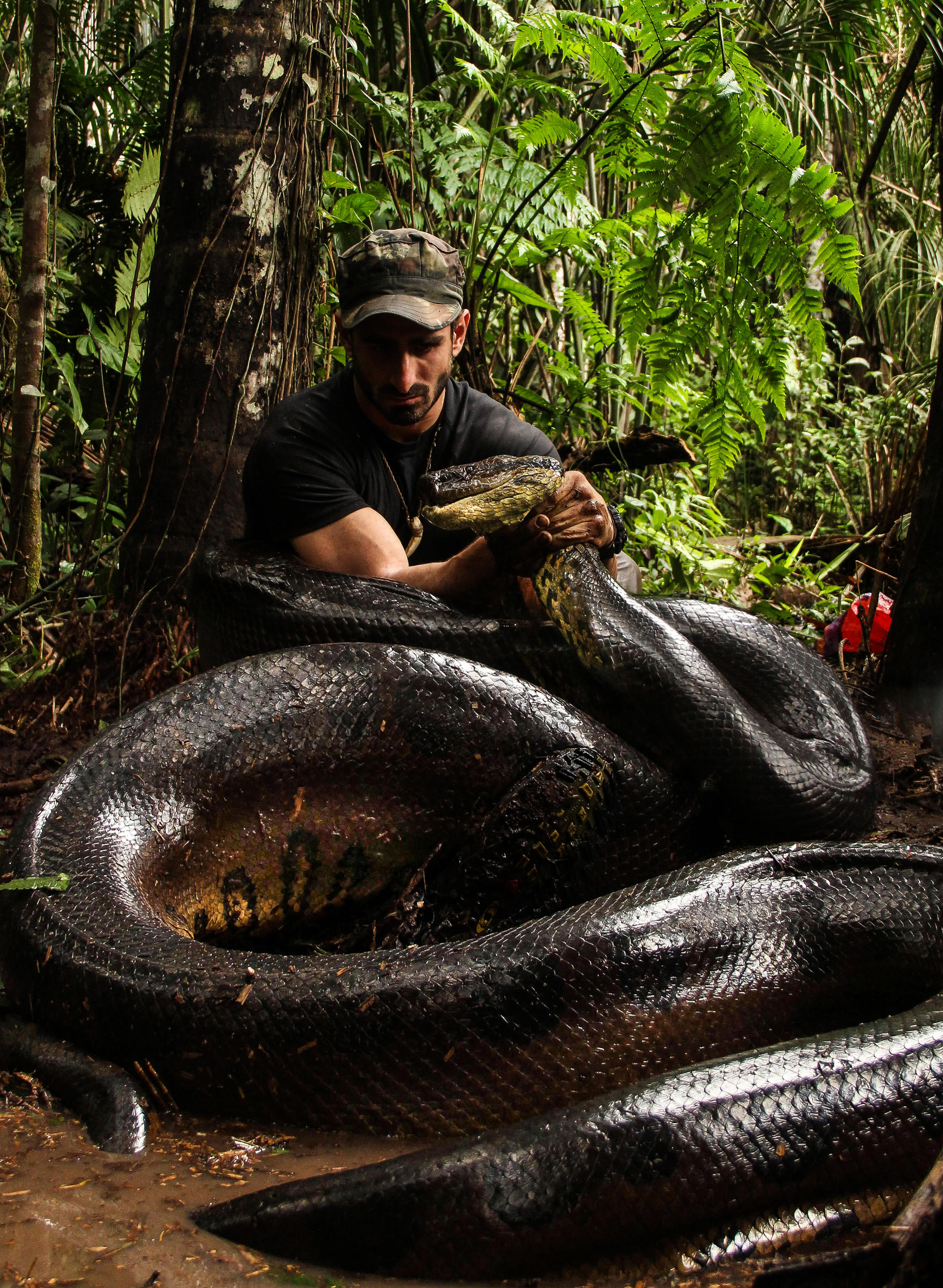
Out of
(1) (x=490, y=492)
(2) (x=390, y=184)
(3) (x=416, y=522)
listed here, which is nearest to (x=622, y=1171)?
Result: (1) (x=490, y=492)

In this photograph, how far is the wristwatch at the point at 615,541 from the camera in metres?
3.82

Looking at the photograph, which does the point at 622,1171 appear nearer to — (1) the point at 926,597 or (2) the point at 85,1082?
(2) the point at 85,1082

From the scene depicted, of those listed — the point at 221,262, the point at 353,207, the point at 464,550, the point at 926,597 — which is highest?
the point at 353,207

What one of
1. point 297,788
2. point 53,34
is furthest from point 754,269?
point 53,34

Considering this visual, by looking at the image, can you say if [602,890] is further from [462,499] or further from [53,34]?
[53,34]

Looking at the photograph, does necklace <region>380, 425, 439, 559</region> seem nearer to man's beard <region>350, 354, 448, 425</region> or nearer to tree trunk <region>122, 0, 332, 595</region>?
man's beard <region>350, 354, 448, 425</region>

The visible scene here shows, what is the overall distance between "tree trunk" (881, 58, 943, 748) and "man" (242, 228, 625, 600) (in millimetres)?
1614

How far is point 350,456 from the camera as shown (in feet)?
13.8

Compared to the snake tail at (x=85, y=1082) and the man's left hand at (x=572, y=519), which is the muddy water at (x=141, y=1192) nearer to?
the snake tail at (x=85, y=1082)

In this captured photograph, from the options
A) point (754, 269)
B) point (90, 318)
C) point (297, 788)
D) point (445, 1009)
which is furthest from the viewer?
point (90, 318)

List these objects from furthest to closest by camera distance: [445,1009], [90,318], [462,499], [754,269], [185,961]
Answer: [90,318] → [754,269] → [462,499] → [185,961] → [445,1009]

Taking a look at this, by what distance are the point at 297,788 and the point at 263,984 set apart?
0.99 metres

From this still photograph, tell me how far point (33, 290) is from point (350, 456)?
2.08 metres

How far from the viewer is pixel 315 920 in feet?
Result: 10.3
